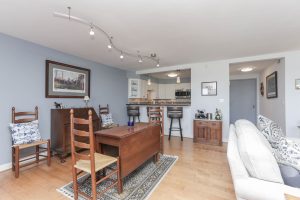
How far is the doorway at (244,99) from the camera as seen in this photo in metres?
6.29

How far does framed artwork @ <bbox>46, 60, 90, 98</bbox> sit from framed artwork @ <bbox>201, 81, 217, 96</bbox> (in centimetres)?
336

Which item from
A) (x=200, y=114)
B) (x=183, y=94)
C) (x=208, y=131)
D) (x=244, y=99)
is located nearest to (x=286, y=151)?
(x=208, y=131)

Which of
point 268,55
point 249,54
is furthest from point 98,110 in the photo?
point 268,55

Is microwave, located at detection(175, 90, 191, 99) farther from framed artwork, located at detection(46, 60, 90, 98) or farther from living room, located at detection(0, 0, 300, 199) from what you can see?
framed artwork, located at detection(46, 60, 90, 98)

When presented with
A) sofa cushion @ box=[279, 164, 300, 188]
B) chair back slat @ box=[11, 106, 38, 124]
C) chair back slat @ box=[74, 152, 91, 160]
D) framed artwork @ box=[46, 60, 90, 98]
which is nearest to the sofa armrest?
sofa cushion @ box=[279, 164, 300, 188]

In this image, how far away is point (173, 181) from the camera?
2.30 metres

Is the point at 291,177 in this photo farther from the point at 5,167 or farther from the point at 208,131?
the point at 5,167

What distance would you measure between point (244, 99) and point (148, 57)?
15.7 ft

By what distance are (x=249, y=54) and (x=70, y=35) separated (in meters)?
4.04

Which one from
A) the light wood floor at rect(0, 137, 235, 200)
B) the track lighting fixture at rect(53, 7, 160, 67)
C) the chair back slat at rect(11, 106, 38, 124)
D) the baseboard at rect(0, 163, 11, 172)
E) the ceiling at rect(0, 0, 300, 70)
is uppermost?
the ceiling at rect(0, 0, 300, 70)

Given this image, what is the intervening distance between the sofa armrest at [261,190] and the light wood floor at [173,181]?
991mm

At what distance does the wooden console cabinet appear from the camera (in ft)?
13.5

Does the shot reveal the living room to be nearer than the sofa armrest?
No

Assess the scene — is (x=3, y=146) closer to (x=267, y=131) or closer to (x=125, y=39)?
(x=125, y=39)
